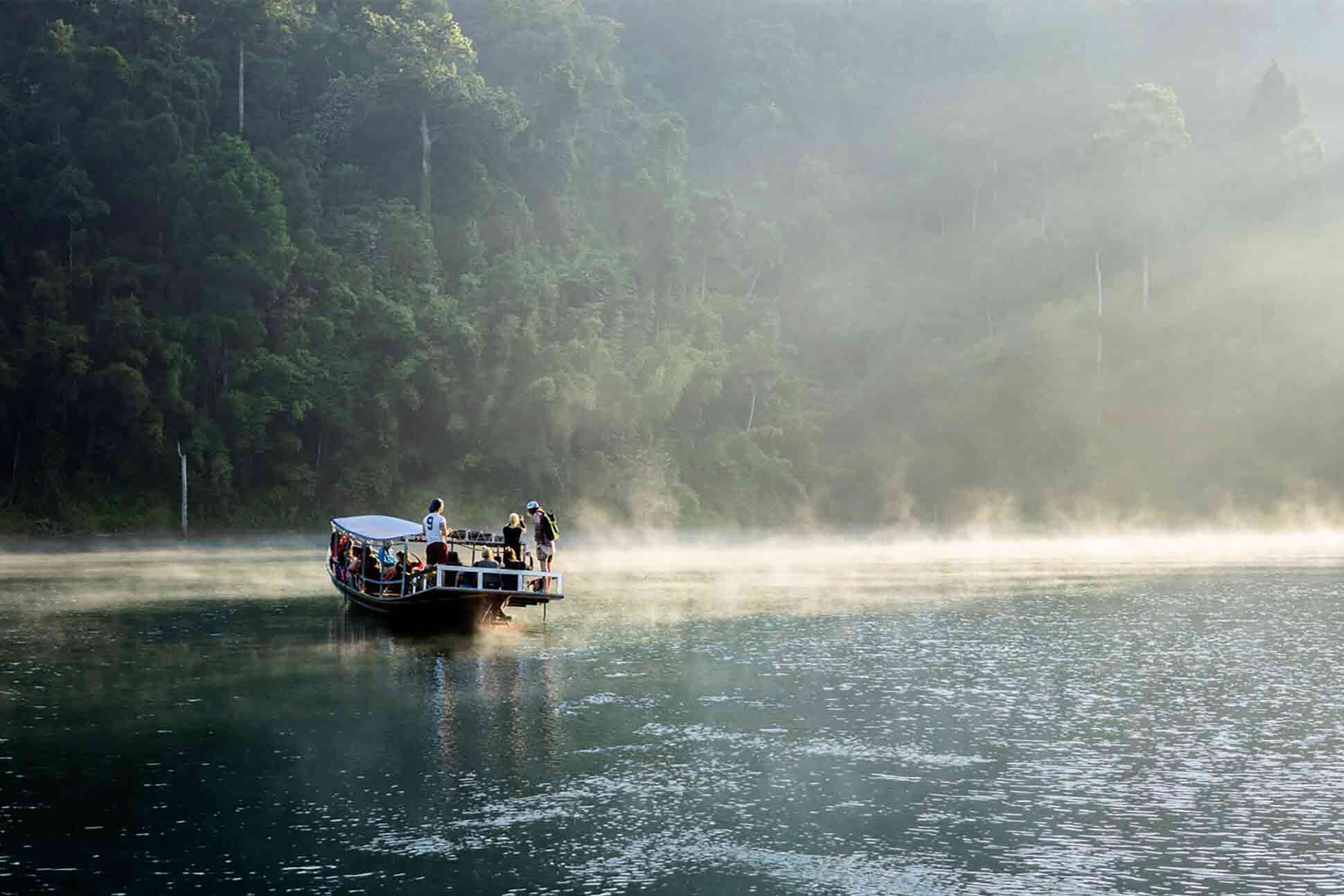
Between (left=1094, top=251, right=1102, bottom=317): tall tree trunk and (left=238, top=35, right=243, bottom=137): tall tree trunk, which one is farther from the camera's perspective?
(left=1094, top=251, right=1102, bottom=317): tall tree trunk

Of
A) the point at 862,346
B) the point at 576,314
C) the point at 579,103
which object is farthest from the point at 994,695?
the point at 862,346

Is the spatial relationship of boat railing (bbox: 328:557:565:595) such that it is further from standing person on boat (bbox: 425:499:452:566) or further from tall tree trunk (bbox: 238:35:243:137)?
tall tree trunk (bbox: 238:35:243:137)

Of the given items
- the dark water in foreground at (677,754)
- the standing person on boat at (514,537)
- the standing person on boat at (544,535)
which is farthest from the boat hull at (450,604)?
the standing person on boat at (544,535)

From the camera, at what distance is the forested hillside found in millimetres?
67500

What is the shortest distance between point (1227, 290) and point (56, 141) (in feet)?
225

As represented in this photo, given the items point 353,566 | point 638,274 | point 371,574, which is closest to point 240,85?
point 638,274

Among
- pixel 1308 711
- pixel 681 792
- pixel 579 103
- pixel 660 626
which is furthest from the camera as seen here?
pixel 579 103

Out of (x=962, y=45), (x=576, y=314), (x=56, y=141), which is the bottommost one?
(x=576, y=314)

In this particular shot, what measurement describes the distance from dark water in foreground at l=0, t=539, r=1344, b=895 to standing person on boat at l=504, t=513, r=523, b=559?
1.74 meters

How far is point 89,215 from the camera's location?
6638cm

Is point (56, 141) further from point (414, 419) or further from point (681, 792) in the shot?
point (681, 792)

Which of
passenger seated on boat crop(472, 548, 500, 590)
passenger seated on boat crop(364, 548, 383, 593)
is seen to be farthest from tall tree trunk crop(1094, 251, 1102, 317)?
passenger seated on boat crop(472, 548, 500, 590)

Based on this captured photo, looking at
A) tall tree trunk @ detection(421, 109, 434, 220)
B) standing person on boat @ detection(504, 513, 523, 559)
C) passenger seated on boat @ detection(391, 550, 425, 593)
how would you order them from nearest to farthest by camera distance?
1. passenger seated on boat @ detection(391, 550, 425, 593)
2. standing person on boat @ detection(504, 513, 523, 559)
3. tall tree trunk @ detection(421, 109, 434, 220)

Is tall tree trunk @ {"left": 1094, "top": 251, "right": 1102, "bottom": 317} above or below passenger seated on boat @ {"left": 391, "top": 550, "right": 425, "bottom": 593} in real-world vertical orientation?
above
